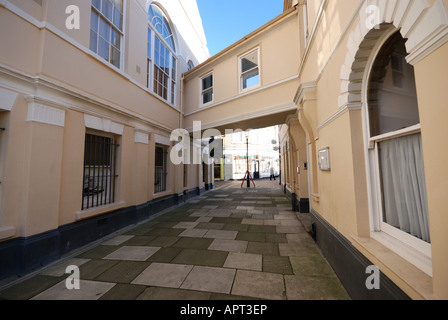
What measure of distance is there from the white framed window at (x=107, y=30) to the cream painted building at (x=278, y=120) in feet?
0.13

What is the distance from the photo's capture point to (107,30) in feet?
16.5

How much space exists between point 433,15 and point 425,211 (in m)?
1.51

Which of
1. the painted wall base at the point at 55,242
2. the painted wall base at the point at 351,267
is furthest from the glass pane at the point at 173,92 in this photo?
the painted wall base at the point at 351,267

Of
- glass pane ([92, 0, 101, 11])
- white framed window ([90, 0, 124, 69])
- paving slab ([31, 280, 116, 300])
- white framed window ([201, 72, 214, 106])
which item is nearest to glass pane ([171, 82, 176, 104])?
white framed window ([201, 72, 214, 106])

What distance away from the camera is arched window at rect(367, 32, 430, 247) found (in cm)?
170

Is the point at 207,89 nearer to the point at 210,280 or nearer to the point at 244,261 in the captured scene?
the point at 244,261

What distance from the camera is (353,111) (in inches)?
95.7

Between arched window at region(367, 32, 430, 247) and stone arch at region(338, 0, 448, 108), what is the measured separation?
147mm

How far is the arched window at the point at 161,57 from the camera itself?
A: 687 centimetres

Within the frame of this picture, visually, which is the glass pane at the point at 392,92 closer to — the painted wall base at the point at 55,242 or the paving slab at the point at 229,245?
the paving slab at the point at 229,245

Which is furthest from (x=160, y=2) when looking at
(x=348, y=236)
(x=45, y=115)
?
(x=348, y=236)

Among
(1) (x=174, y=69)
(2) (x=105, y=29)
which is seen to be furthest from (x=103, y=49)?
(1) (x=174, y=69)

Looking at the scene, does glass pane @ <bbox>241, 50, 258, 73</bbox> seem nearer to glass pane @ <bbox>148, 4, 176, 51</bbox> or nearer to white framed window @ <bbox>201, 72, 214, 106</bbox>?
white framed window @ <bbox>201, 72, 214, 106</bbox>

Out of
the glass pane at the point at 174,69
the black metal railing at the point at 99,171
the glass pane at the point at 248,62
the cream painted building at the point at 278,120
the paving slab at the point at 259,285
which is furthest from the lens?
the glass pane at the point at 174,69
